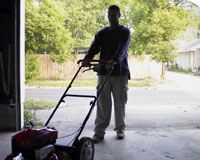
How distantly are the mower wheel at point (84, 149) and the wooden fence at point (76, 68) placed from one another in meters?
8.79

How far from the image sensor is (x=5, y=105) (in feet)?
11.3

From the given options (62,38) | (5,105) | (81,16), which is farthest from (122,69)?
(81,16)

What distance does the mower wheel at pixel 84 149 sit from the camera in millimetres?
2113

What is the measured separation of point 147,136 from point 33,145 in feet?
6.24

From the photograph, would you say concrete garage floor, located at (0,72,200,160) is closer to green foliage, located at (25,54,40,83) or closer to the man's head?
the man's head

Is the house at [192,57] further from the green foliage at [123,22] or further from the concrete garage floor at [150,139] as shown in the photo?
the concrete garage floor at [150,139]

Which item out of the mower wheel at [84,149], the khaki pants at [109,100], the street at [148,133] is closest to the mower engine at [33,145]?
the mower wheel at [84,149]

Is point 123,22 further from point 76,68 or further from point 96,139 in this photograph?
point 96,139

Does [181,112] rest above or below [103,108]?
below

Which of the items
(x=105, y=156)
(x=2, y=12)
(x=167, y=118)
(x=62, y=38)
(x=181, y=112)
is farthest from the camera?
(x=62, y=38)

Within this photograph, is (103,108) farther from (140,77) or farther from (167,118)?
(140,77)

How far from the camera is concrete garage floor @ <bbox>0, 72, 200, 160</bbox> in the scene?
2.66m

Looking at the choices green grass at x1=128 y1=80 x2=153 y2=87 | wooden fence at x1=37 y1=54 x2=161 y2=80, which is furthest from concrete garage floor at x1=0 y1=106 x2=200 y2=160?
wooden fence at x1=37 y1=54 x2=161 y2=80

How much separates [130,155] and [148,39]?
8.85 meters
